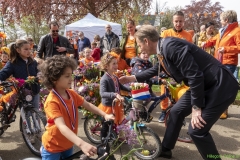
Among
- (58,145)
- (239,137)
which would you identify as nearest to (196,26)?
(239,137)

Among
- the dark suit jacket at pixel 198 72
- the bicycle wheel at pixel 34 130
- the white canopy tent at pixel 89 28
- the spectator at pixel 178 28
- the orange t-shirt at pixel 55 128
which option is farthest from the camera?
the white canopy tent at pixel 89 28

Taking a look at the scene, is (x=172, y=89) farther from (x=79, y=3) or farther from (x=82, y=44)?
(x=79, y=3)

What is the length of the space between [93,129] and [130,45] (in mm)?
2390

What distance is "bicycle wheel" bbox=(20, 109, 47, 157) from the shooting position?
12.1 feet

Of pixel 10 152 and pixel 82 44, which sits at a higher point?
pixel 82 44

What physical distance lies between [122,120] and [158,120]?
1566 millimetres

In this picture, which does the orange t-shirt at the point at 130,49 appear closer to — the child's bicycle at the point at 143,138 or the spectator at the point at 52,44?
the spectator at the point at 52,44

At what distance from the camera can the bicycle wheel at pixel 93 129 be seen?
4.08 metres

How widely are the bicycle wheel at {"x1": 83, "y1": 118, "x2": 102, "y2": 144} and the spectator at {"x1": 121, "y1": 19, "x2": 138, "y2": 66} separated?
212 centimetres

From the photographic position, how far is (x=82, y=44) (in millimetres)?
10484

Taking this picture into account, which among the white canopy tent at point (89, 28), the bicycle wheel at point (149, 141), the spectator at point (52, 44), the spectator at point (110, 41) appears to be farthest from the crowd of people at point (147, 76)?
the white canopy tent at point (89, 28)

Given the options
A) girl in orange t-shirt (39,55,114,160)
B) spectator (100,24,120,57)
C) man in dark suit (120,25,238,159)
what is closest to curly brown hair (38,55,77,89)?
girl in orange t-shirt (39,55,114,160)

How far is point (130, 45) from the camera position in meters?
5.70

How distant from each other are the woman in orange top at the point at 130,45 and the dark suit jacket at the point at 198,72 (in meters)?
2.98
